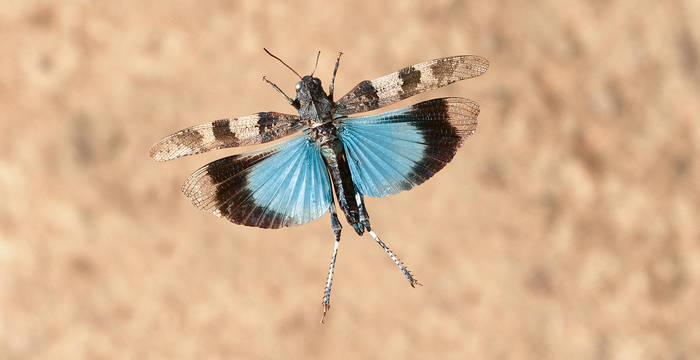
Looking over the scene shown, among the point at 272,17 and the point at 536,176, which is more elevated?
the point at 272,17

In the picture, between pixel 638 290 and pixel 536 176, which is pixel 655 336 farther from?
pixel 536 176

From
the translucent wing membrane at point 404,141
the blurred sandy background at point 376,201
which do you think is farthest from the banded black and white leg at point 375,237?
the blurred sandy background at point 376,201

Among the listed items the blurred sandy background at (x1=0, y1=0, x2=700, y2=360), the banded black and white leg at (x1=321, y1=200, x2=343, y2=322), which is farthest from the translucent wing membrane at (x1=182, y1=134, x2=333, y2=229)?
the blurred sandy background at (x1=0, y1=0, x2=700, y2=360)

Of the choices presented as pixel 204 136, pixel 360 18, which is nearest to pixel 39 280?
pixel 360 18

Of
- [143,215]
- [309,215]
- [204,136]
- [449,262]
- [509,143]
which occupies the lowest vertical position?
[309,215]

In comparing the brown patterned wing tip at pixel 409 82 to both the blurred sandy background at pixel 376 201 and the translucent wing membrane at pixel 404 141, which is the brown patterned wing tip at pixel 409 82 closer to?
the translucent wing membrane at pixel 404 141

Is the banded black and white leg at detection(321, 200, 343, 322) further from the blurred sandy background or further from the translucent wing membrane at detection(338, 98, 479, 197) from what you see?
the blurred sandy background

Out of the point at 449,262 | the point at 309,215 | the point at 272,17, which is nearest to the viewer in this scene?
the point at 309,215
